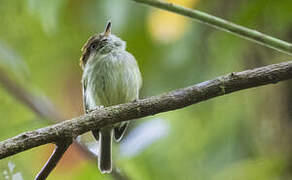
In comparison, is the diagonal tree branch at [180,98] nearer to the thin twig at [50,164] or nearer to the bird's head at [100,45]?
the thin twig at [50,164]

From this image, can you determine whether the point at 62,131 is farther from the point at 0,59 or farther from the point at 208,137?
the point at 208,137

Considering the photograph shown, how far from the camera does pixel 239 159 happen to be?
4.03m

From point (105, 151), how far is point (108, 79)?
21.2 inches

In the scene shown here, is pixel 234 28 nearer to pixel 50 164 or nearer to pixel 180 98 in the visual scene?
pixel 180 98

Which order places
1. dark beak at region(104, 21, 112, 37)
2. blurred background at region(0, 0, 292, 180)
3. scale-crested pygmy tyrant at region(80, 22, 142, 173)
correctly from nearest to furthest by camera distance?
blurred background at region(0, 0, 292, 180), scale-crested pygmy tyrant at region(80, 22, 142, 173), dark beak at region(104, 21, 112, 37)

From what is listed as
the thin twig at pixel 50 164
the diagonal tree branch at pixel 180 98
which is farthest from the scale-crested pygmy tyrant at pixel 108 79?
the thin twig at pixel 50 164

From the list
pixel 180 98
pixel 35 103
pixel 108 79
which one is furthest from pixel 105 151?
pixel 180 98

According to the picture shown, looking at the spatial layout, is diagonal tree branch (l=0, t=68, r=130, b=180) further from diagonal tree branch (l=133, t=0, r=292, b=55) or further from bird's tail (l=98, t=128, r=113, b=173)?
diagonal tree branch (l=133, t=0, r=292, b=55)

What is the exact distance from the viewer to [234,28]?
2.61 metres

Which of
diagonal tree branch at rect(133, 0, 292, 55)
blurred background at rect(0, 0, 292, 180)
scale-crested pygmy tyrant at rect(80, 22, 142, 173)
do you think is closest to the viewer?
diagonal tree branch at rect(133, 0, 292, 55)

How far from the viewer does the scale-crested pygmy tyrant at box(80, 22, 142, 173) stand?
430 centimetres

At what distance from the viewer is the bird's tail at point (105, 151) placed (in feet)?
13.2

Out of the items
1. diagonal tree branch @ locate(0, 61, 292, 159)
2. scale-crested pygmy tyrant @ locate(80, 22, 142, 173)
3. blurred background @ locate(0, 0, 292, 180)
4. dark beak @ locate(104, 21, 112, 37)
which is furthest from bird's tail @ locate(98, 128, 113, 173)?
diagonal tree branch @ locate(0, 61, 292, 159)

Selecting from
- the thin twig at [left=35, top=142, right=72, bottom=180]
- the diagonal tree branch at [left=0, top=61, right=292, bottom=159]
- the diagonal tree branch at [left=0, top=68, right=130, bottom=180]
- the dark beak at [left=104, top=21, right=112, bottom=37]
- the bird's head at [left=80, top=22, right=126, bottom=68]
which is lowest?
the thin twig at [left=35, top=142, right=72, bottom=180]
